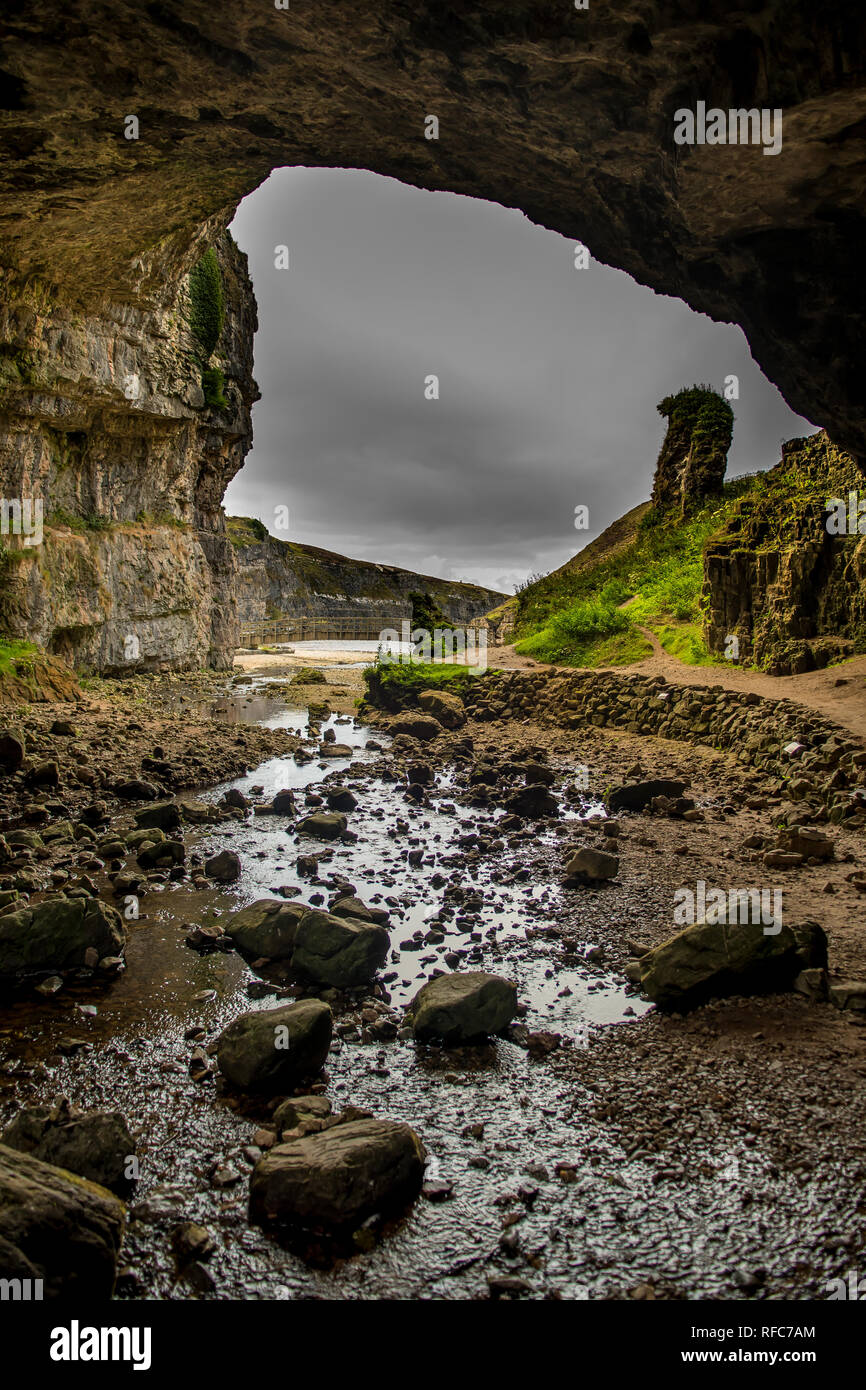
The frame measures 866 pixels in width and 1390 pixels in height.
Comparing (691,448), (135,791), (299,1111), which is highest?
(691,448)

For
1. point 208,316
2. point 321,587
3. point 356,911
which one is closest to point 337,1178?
point 356,911

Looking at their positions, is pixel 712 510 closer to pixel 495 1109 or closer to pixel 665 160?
pixel 665 160

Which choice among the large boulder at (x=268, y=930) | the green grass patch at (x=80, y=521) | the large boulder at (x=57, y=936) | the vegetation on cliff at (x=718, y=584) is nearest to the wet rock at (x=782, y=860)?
the large boulder at (x=268, y=930)

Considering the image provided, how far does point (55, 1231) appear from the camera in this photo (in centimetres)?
283

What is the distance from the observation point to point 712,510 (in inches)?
1204

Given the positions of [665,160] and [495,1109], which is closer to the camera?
[495,1109]

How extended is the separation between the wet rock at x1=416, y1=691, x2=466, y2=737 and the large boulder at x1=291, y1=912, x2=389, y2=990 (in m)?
12.9

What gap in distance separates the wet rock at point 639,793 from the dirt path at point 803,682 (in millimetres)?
3042

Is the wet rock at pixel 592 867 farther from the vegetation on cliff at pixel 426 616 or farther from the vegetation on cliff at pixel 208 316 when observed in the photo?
the vegetation on cliff at pixel 208 316

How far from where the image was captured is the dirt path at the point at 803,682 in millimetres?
12078

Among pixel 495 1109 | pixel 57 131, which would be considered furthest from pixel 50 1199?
pixel 57 131

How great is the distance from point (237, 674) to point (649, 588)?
19.9m

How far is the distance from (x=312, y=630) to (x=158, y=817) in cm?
7003

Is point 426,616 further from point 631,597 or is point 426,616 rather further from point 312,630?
point 312,630
